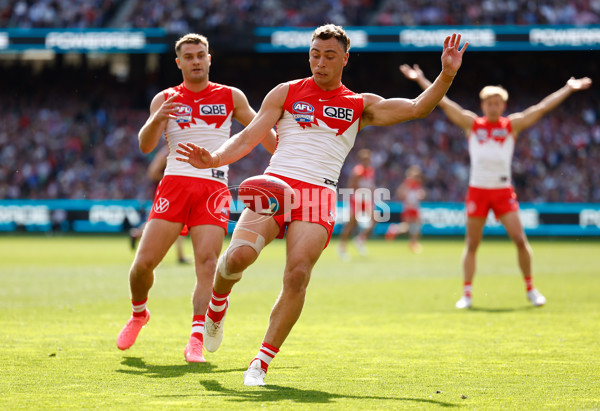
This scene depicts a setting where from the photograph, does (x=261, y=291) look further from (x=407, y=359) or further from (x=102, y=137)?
(x=102, y=137)

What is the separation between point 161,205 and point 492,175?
5492 mm

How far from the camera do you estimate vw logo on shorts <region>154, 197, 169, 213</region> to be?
22.7 feet

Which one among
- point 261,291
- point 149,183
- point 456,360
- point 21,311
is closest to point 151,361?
point 456,360

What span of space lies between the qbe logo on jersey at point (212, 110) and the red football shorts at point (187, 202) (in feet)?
1.95

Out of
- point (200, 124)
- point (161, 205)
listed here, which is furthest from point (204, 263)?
point (200, 124)

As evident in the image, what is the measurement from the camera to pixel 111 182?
111 ft

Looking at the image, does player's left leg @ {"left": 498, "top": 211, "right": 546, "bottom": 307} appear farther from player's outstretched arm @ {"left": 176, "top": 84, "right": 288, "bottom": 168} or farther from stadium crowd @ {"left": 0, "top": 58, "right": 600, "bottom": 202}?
stadium crowd @ {"left": 0, "top": 58, "right": 600, "bottom": 202}

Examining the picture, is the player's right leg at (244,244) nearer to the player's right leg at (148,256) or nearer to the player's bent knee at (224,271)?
the player's bent knee at (224,271)

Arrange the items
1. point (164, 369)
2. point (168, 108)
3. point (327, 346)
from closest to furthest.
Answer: point (164, 369), point (168, 108), point (327, 346)

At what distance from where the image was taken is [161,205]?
6.94 m

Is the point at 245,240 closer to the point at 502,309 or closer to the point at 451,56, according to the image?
the point at 451,56

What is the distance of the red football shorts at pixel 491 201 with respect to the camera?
10.7 meters

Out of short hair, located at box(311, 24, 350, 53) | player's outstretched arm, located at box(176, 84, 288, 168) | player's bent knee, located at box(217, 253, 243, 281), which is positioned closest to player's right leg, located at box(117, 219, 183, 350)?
player's bent knee, located at box(217, 253, 243, 281)

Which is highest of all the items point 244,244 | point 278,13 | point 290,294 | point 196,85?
point 278,13
